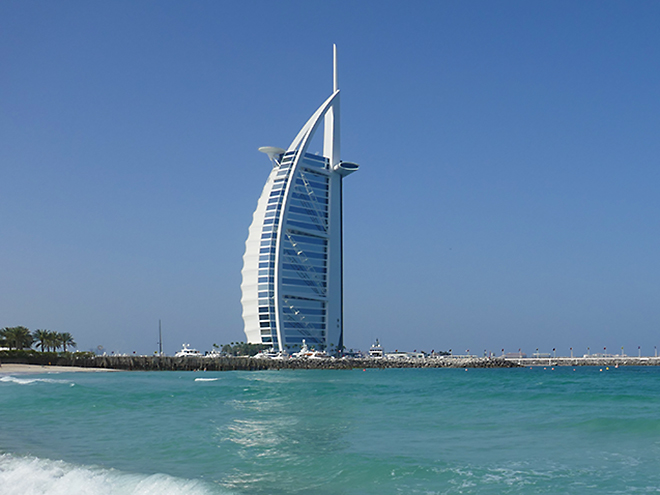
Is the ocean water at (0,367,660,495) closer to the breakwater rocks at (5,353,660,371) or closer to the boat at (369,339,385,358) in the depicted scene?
the breakwater rocks at (5,353,660,371)

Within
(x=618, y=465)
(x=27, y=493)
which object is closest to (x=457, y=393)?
(x=618, y=465)

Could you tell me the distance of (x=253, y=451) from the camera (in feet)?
48.3

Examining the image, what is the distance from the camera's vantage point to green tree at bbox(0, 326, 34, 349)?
273 ft

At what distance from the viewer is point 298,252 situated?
3718 inches

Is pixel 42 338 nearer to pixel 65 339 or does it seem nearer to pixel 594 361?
pixel 65 339

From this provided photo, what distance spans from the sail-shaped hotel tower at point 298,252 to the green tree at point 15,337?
94.2ft

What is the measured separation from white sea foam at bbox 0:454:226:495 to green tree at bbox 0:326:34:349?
77.5 meters

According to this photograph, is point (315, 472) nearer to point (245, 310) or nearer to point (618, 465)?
point (618, 465)

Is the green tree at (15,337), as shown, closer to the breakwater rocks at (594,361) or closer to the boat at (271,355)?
the boat at (271,355)

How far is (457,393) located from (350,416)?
11.1 metres

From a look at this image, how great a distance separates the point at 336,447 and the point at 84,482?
544cm

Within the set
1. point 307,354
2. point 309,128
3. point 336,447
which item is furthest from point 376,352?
point 336,447

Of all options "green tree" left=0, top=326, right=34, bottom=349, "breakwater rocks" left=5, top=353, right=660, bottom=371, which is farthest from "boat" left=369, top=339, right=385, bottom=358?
"green tree" left=0, top=326, right=34, bottom=349

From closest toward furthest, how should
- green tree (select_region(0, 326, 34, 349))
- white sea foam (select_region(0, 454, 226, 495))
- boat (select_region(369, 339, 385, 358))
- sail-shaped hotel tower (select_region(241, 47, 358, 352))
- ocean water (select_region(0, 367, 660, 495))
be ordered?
white sea foam (select_region(0, 454, 226, 495)), ocean water (select_region(0, 367, 660, 495)), green tree (select_region(0, 326, 34, 349)), sail-shaped hotel tower (select_region(241, 47, 358, 352)), boat (select_region(369, 339, 385, 358))
